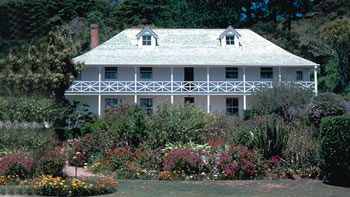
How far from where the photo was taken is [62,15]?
56.0 m

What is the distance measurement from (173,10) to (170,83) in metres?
19.9

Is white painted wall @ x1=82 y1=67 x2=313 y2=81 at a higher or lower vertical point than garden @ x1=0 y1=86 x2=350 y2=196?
higher

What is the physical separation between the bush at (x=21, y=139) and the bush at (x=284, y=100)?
1201 cm

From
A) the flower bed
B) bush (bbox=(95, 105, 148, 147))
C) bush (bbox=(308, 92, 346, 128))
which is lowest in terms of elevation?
the flower bed

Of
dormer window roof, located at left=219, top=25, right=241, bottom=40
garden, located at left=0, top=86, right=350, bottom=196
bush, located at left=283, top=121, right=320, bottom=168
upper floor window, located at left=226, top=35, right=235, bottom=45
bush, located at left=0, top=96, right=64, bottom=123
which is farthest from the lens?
upper floor window, located at left=226, top=35, right=235, bottom=45

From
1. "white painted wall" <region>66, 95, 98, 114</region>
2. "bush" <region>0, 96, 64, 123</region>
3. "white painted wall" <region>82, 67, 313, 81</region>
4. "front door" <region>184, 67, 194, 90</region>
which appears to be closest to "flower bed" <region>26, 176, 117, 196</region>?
"bush" <region>0, 96, 64, 123</region>

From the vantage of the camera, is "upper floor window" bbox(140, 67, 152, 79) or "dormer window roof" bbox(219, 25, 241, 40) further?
"dormer window roof" bbox(219, 25, 241, 40)

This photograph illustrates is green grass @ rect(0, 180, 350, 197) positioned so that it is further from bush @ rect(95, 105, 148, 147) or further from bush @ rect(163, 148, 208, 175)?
bush @ rect(95, 105, 148, 147)

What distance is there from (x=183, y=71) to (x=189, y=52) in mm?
1575

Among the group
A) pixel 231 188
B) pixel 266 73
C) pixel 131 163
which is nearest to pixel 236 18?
pixel 266 73

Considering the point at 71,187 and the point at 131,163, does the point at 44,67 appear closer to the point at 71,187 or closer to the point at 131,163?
the point at 131,163

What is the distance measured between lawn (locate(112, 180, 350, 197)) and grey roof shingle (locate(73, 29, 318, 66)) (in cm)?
1951

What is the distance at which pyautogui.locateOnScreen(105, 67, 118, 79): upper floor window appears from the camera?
1471 inches

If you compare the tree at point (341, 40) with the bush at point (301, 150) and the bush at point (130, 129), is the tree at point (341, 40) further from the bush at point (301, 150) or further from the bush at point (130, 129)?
the bush at point (130, 129)
